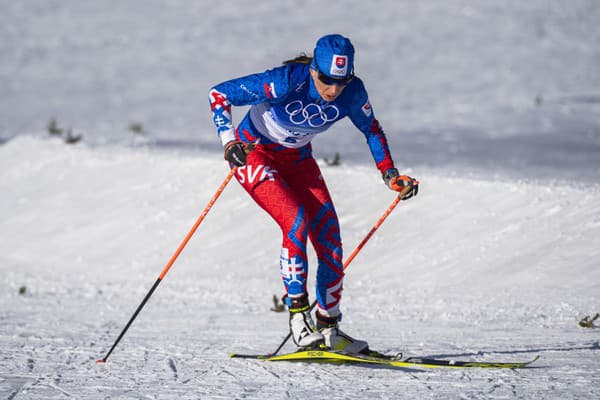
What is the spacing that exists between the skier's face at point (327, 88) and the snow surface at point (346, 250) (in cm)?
184

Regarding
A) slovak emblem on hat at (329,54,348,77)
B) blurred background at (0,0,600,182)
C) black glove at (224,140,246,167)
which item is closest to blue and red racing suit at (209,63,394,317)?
black glove at (224,140,246,167)

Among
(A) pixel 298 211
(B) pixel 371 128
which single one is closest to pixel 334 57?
(B) pixel 371 128

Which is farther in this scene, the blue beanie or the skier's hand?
the skier's hand

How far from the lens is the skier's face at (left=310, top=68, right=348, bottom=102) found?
532 centimetres

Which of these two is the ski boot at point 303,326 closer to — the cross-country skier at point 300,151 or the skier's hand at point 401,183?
the cross-country skier at point 300,151

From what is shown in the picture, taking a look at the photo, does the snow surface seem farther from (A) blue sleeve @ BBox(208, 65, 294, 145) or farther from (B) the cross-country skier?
(A) blue sleeve @ BBox(208, 65, 294, 145)

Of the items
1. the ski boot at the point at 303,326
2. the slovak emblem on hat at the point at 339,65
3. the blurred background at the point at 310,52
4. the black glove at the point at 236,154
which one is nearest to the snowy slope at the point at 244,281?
the ski boot at the point at 303,326

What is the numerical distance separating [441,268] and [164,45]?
18670 millimetres

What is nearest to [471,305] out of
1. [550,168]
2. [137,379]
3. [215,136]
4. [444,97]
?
[137,379]

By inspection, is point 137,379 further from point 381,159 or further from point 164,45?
point 164,45

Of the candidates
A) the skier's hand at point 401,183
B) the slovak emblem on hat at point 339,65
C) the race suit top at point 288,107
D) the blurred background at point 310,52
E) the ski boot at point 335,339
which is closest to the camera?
the slovak emblem on hat at point 339,65

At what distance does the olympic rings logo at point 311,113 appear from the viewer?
5520 mm

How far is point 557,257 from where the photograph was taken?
27.1ft

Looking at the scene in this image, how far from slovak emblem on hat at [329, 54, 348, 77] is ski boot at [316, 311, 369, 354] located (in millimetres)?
1776
